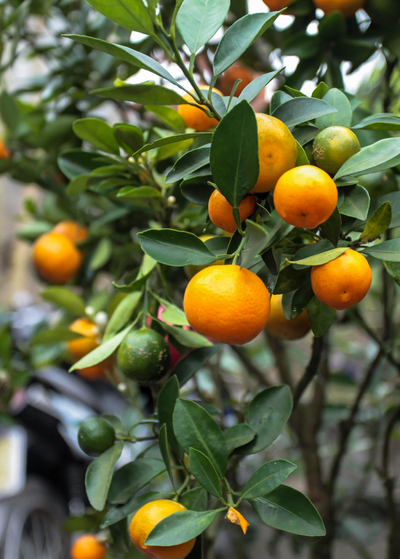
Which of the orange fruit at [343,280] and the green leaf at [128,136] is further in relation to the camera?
the green leaf at [128,136]

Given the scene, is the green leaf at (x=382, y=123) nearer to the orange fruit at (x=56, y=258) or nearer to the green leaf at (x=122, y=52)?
the green leaf at (x=122, y=52)

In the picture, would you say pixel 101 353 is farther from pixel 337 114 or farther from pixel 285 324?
pixel 337 114

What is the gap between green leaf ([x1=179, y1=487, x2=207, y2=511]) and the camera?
0.38 metres

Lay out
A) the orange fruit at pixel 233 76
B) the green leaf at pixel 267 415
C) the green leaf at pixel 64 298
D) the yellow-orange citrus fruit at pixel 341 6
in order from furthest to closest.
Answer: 1. the orange fruit at pixel 233 76
2. the green leaf at pixel 64 298
3. the yellow-orange citrus fruit at pixel 341 6
4. the green leaf at pixel 267 415

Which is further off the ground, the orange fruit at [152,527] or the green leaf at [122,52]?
the green leaf at [122,52]

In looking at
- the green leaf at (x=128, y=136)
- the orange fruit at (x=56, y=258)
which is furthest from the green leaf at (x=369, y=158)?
the orange fruit at (x=56, y=258)

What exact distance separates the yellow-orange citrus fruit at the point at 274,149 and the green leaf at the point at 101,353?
0.69ft

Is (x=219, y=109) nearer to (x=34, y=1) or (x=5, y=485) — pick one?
(x=34, y=1)

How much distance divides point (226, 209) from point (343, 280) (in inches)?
3.9

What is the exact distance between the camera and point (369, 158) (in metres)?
0.32

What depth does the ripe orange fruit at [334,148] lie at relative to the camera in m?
0.33

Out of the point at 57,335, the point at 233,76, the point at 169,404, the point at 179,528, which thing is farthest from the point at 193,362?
the point at 233,76

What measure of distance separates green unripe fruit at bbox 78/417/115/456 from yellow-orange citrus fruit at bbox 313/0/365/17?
1.78ft

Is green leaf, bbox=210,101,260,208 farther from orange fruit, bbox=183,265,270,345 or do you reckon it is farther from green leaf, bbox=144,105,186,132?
green leaf, bbox=144,105,186,132
